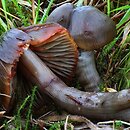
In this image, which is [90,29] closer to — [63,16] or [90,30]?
[90,30]

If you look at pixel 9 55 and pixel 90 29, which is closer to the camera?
pixel 9 55

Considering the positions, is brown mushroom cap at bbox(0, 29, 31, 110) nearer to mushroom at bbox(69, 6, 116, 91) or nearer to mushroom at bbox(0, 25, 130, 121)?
mushroom at bbox(0, 25, 130, 121)

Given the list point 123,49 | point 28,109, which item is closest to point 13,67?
point 28,109

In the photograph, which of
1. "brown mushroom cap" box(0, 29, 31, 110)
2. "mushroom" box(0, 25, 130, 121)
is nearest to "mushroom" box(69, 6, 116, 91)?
"mushroom" box(0, 25, 130, 121)

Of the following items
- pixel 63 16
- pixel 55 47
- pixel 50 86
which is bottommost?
pixel 50 86

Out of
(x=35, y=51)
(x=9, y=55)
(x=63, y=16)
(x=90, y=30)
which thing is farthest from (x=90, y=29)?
(x=9, y=55)

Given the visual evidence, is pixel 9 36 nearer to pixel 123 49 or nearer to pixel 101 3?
pixel 123 49
